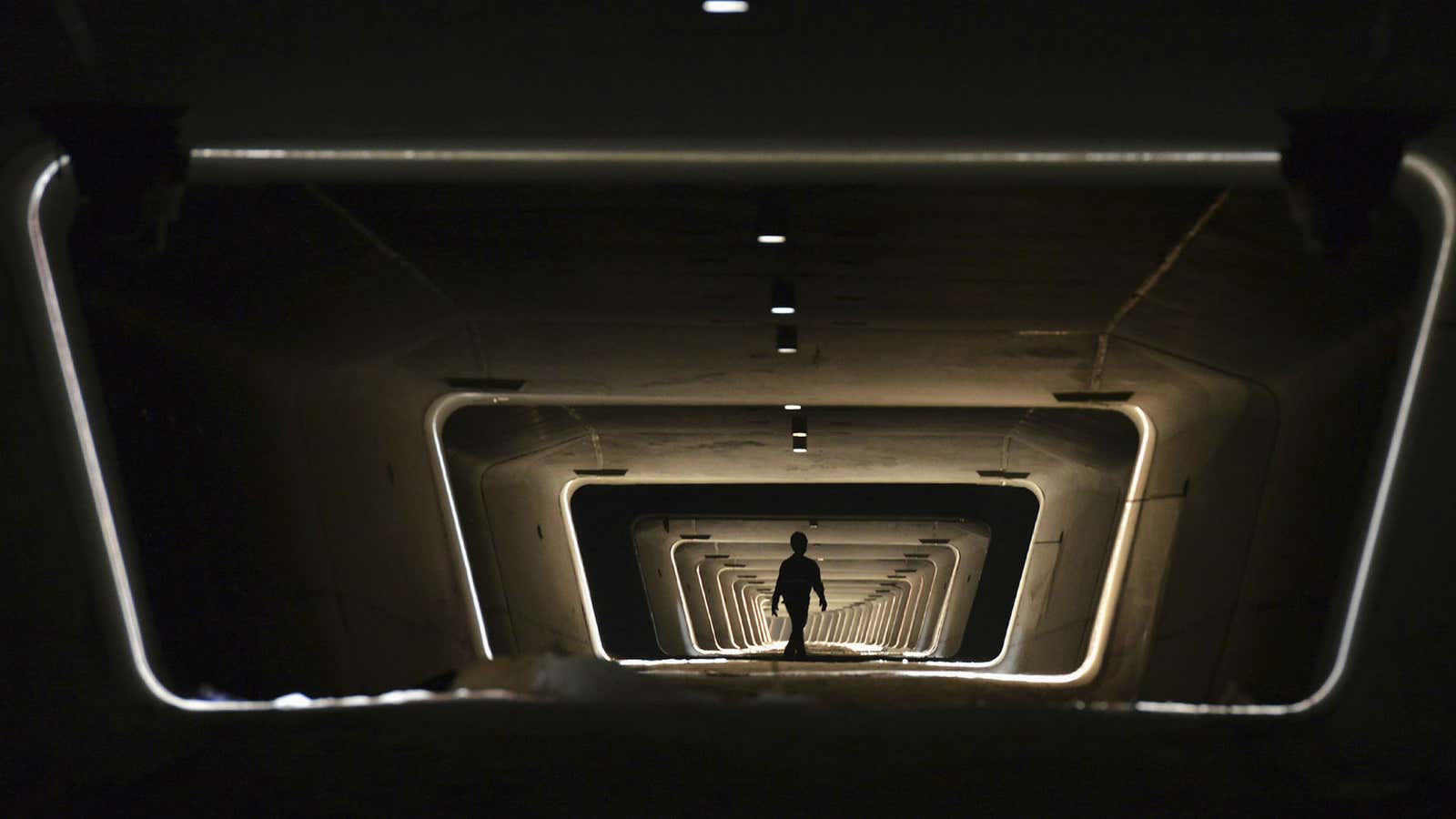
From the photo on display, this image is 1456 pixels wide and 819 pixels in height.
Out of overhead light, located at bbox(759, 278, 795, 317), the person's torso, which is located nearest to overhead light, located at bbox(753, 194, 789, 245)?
overhead light, located at bbox(759, 278, 795, 317)

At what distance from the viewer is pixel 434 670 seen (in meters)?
12.6

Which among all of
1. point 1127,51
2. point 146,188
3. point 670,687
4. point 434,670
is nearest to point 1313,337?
point 1127,51

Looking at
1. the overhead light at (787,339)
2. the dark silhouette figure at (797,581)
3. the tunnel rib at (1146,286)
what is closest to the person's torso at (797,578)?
the dark silhouette figure at (797,581)

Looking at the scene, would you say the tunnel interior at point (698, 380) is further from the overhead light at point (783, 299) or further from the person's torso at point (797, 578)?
the person's torso at point (797, 578)

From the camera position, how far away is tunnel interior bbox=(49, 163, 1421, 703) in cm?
696

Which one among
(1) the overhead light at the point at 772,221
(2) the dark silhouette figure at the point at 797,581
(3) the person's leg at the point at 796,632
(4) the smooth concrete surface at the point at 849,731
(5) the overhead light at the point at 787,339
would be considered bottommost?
(3) the person's leg at the point at 796,632

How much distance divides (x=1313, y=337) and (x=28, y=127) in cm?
683

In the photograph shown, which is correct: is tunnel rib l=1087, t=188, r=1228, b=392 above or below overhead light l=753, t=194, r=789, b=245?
below

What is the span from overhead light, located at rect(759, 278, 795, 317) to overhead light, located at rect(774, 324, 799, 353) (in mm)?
430

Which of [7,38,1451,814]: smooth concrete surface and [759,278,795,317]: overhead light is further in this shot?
[759,278,795,317]: overhead light

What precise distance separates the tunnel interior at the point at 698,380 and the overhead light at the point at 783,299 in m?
0.04

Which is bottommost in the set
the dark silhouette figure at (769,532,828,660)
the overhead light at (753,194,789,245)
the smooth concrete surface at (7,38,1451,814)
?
the dark silhouette figure at (769,532,828,660)

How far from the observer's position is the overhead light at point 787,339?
1009cm

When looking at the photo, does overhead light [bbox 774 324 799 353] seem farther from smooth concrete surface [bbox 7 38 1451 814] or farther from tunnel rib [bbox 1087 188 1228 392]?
smooth concrete surface [bbox 7 38 1451 814]
